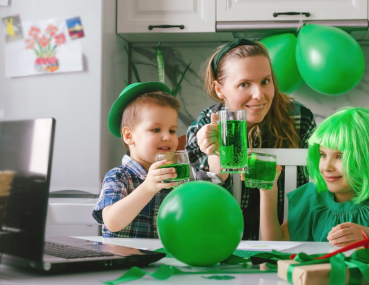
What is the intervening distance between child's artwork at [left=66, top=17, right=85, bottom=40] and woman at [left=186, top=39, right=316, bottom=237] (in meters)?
0.74

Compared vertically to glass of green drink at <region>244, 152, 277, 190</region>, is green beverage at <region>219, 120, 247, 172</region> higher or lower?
higher

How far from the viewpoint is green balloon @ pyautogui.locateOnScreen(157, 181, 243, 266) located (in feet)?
2.21

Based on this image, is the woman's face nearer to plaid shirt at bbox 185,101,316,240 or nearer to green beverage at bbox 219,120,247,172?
plaid shirt at bbox 185,101,316,240

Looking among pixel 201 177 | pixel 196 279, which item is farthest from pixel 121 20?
pixel 196 279

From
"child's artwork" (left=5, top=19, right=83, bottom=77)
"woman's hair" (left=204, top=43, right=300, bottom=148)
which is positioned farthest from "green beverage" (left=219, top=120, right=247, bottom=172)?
"child's artwork" (left=5, top=19, right=83, bottom=77)

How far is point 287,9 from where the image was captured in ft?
7.38

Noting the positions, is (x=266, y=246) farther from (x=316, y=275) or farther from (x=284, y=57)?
(x=284, y=57)

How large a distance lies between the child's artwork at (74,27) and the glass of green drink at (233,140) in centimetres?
135

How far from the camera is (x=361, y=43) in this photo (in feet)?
8.25

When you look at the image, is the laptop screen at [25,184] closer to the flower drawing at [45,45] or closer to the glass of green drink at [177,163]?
the glass of green drink at [177,163]

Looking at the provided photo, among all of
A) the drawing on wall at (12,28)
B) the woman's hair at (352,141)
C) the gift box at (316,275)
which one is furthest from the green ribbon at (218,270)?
the drawing on wall at (12,28)

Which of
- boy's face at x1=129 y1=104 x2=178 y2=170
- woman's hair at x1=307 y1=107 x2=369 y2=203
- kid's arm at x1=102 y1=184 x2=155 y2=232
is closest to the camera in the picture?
kid's arm at x1=102 y1=184 x2=155 y2=232

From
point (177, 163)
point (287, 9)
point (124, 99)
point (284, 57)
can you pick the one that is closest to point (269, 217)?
point (177, 163)

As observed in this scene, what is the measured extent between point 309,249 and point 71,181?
1414 mm
